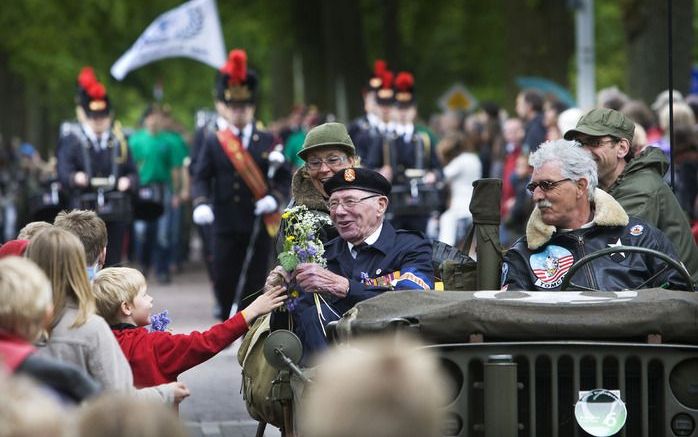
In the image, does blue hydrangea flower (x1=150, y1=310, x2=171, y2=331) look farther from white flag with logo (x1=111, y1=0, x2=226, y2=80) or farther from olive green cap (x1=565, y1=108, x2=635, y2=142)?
white flag with logo (x1=111, y1=0, x2=226, y2=80)

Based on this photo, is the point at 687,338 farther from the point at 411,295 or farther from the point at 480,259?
the point at 480,259

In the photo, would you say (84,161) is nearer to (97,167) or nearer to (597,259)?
(97,167)

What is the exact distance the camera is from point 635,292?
6.81 meters

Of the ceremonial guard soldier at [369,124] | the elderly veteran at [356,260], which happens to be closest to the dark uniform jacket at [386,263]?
the elderly veteran at [356,260]

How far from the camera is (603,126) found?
369 inches

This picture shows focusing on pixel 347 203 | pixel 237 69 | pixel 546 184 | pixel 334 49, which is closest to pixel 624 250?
pixel 546 184

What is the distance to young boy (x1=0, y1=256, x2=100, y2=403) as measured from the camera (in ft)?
17.6

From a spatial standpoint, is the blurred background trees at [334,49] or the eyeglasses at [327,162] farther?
the blurred background trees at [334,49]

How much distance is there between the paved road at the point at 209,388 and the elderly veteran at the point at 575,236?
2766 mm

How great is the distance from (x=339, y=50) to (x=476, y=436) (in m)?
25.6

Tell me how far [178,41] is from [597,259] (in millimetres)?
12149

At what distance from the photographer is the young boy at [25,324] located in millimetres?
5375

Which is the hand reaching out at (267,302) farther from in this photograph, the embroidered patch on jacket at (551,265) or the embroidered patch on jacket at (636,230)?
the embroidered patch on jacket at (636,230)

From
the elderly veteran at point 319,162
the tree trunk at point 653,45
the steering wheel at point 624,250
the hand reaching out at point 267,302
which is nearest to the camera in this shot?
the steering wheel at point 624,250
